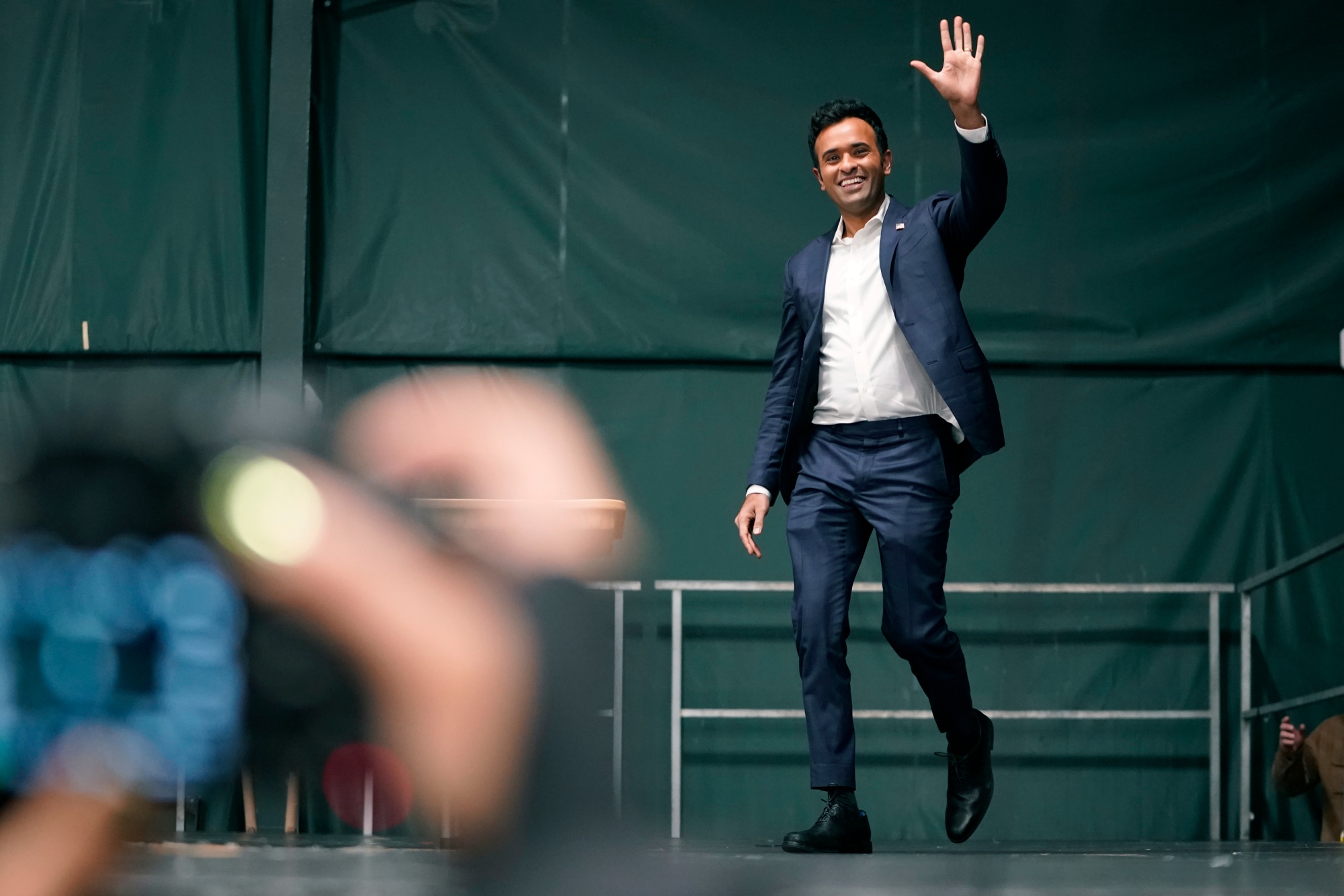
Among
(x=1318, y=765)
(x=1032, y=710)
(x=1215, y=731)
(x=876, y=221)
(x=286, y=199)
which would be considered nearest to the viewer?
(x=876, y=221)

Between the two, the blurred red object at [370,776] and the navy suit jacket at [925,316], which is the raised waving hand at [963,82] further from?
the blurred red object at [370,776]

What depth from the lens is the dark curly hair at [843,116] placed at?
2623 mm

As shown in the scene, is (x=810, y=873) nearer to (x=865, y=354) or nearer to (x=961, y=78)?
(x=865, y=354)

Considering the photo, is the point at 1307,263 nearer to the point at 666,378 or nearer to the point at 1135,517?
the point at 1135,517

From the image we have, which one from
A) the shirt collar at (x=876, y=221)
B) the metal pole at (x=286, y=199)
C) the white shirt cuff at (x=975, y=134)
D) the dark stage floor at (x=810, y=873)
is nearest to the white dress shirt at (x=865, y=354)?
the shirt collar at (x=876, y=221)

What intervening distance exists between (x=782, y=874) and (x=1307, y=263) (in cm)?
412

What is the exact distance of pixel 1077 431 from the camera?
4.89 meters

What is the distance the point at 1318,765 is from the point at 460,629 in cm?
419

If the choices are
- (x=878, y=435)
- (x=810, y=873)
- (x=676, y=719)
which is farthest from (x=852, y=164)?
(x=676, y=719)

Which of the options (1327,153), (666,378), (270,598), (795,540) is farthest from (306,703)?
(1327,153)

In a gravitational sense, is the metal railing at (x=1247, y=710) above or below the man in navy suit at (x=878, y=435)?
below

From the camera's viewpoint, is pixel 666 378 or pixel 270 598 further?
pixel 666 378

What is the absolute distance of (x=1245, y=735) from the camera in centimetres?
453

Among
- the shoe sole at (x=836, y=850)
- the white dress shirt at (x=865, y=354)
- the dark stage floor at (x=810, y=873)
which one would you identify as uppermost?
the white dress shirt at (x=865, y=354)
